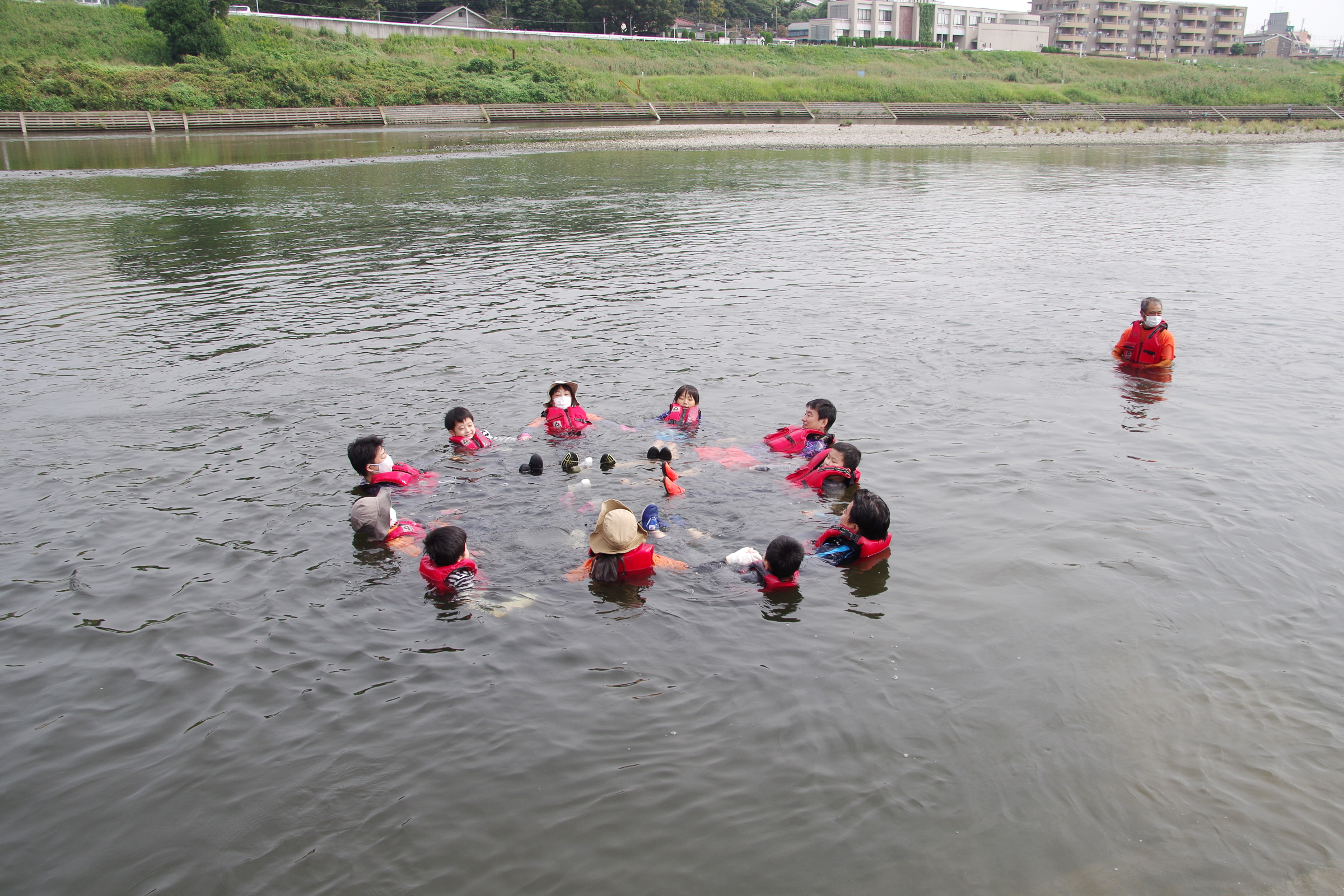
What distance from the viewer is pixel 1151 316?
15.3 metres

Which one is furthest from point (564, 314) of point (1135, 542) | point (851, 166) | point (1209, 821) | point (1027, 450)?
point (851, 166)

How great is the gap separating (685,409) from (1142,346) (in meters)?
8.72

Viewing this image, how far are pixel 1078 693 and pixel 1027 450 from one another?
18.2 ft

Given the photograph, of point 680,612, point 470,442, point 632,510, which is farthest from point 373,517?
point 680,612

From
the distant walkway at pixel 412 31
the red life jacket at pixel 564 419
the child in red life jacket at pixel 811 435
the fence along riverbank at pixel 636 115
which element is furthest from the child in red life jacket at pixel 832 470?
the distant walkway at pixel 412 31

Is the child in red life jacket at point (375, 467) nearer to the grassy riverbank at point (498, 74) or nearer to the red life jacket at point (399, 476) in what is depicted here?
the red life jacket at point (399, 476)

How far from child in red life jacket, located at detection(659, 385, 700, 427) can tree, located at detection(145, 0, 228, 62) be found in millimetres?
75665

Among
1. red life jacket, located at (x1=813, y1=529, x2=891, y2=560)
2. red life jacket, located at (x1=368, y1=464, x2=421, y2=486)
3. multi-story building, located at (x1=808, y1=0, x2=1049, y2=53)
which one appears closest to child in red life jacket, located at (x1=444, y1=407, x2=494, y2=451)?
red life jacket, located at (x1=368, y1=464, x2=421, y2=486)

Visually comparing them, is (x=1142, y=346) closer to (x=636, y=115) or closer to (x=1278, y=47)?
(x=636, y=115)

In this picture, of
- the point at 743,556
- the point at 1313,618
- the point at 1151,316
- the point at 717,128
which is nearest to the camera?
the point at 1313,618

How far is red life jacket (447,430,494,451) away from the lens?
40.8 ft

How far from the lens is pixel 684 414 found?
12891mm

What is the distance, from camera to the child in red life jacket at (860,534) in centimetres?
954

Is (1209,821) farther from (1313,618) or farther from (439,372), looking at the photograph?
(439,372)
